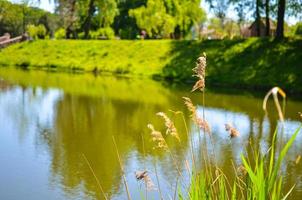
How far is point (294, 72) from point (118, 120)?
13035 mm

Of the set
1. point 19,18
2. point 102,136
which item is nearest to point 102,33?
point 19,18

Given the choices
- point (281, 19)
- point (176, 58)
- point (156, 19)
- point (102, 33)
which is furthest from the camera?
point (102, 33)

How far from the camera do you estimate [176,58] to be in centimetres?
3297

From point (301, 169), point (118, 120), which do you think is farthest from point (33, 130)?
point (301, 169)

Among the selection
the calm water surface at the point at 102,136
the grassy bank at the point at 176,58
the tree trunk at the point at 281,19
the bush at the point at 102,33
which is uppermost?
the tree trunk at the point at 281,19

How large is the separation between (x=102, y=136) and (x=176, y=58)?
2048cm

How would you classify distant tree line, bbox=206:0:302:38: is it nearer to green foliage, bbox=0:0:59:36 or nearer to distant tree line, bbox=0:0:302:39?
distant tree line, bbox=0:0:302:39

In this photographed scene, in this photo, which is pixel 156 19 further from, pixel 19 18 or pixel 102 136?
pixel 102 136

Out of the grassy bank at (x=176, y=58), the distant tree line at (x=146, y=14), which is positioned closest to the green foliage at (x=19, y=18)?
the distant tree line at (x=146, y=14)

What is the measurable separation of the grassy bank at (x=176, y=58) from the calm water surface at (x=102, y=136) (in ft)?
11.9

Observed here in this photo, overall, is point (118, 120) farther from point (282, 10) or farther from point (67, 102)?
point (282, 10)

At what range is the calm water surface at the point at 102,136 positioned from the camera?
863 centimetres

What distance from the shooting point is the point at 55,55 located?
40.2 metres

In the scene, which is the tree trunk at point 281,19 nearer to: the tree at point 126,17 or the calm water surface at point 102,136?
the calm water surface at point 102,136
